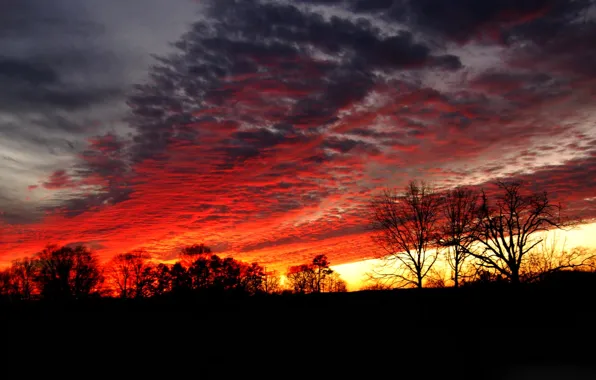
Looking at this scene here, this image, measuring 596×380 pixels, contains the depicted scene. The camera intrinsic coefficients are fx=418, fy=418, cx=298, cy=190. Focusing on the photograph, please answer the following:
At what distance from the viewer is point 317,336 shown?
1714 cm

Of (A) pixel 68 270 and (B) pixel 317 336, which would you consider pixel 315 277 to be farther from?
(B) pixel 317 336

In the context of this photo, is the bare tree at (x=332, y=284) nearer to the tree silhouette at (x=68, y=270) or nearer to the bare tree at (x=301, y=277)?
the bare tree at (x=301, y=277)

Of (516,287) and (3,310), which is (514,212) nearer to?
(516,287)

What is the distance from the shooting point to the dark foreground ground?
14.7 metres

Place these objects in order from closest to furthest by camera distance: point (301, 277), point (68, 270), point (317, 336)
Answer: point (317, 336) → point (68, 270) → point (301, 277)

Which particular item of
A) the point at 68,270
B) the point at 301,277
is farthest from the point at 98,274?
the point at 301,277

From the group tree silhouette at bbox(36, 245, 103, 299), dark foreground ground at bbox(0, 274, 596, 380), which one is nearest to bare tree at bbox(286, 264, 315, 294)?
tree silhouette at bbox(36, 245, 103, 299)

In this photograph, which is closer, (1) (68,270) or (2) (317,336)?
(2) (317,336)

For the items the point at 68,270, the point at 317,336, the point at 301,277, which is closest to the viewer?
the point at 317,336

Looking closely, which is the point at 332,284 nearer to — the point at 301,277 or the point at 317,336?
the point at 301,277

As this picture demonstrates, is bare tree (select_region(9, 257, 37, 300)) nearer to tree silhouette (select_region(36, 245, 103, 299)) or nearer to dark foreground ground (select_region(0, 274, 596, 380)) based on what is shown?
tree silhouette (select_region(36, 245, 103, 299))

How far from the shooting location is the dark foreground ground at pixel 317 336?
14742 millimetres

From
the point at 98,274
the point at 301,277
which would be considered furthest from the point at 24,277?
the point at 301,277

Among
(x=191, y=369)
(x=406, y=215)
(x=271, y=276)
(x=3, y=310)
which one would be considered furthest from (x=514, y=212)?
(x=271, y=276)
